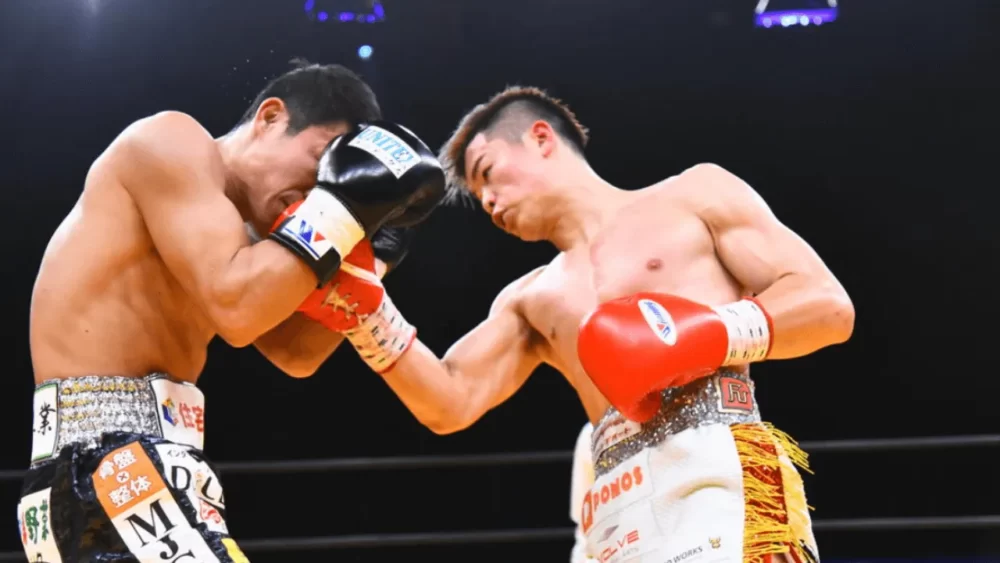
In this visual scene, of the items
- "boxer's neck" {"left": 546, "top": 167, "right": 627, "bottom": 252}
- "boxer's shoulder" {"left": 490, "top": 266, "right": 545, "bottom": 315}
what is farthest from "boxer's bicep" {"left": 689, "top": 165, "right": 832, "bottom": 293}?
"boxer's shoulder" {"left": 490, "top": 266, "right": 545, "bottom": 315}

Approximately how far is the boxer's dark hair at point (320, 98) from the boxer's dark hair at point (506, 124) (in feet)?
1.38

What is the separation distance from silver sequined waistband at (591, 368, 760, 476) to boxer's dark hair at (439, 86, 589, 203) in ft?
2.49

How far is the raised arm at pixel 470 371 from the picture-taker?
1975mm

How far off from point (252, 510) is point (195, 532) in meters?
2.90

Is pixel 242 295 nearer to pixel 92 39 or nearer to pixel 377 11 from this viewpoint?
pixel 377 11

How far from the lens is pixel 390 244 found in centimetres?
202

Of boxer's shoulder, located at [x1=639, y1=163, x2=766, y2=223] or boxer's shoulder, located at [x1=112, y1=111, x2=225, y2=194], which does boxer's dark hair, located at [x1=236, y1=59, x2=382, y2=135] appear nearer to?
boxer's shoulder, located at [x1=112, y1=111, x2=225, y2=194]

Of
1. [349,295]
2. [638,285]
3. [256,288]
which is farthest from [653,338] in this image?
[256,288]

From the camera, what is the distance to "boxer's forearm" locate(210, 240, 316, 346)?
1454 mm

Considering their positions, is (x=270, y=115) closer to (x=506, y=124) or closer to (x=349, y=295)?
(x=349, y=295)

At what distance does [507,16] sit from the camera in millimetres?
4191

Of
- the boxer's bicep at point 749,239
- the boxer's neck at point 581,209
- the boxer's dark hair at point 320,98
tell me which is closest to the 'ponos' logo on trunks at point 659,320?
the boxer's bicep at point 749,239

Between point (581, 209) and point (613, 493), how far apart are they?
650mm

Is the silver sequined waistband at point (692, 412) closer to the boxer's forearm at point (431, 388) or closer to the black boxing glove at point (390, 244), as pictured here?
the boxer's forearm at point (431, 388)
